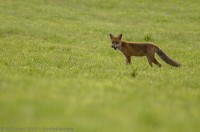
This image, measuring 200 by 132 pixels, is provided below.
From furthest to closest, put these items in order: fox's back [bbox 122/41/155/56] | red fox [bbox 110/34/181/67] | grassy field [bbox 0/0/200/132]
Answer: fox's back [bbox 122/41/155/56] < red fox [bbox 110/34/181/67] < grassy field [bbox 0/0/200/132]

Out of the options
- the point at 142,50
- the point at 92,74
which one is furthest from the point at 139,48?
the point at 92,74

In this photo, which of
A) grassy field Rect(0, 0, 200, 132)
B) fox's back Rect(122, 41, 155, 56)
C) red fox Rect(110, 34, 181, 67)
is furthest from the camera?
fox's back Rect(122, 41, 155, 56)

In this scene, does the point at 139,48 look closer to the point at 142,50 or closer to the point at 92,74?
the point at 142,50

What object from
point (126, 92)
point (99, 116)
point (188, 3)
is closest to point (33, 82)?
point (126, 92)

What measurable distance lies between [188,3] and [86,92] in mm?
38556

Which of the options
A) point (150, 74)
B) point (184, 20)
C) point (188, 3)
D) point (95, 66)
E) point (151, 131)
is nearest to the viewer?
point (151, 131)

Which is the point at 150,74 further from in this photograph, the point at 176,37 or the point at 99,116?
the point at 176,37

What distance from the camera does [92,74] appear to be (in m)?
13.8

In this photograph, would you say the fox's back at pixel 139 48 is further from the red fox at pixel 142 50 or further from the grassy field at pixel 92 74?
the grassy field at pixel 92 74

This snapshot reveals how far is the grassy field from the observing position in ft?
23.9

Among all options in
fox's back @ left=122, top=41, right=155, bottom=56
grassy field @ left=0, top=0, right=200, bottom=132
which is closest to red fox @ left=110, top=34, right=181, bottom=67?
fox's back @ left=122, top=41, right=155, bottom=56

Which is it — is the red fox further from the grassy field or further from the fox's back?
the grassy field

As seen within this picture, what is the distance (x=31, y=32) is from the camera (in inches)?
1093

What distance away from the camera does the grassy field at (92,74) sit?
729 centimetres
